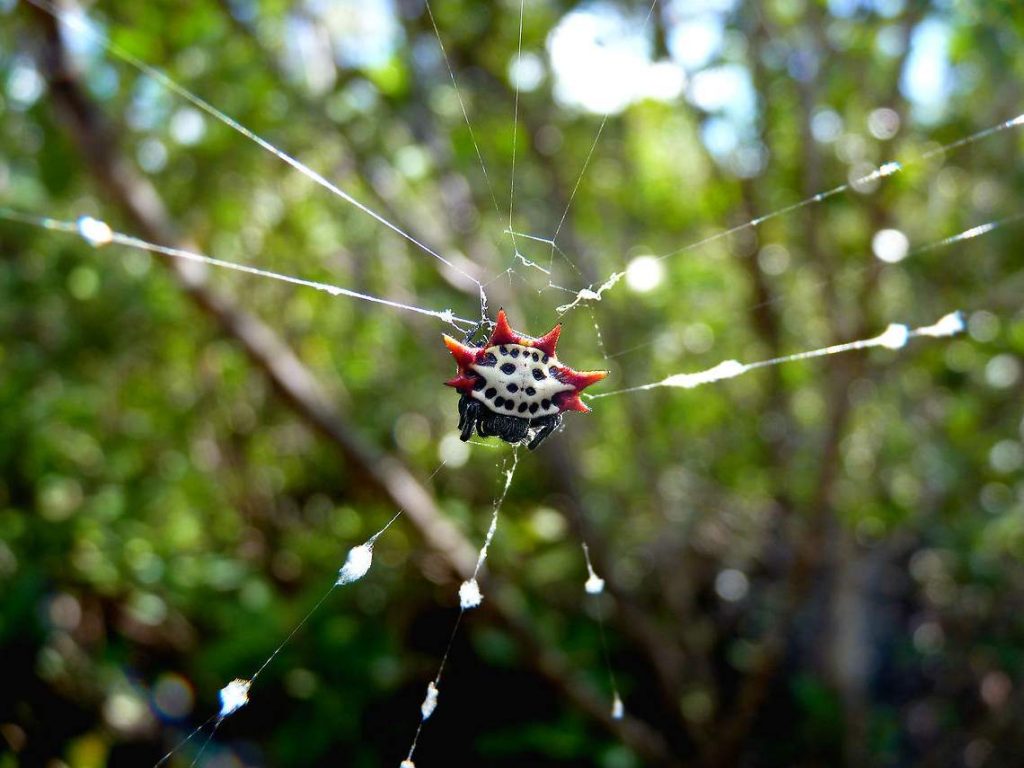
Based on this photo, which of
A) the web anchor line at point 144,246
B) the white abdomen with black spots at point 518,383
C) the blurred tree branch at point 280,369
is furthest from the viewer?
the blurred tree branch at point 280,369

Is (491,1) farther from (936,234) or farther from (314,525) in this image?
(314,525)

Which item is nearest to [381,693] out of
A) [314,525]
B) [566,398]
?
[314,525]

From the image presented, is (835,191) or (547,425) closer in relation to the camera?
(547,425)

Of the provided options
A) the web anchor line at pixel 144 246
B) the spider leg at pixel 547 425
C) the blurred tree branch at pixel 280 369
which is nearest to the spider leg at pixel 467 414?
the spider leg at pixel 547 425

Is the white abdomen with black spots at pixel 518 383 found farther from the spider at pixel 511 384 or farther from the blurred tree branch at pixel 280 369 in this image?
the blurred tree branch at pixel 280 369

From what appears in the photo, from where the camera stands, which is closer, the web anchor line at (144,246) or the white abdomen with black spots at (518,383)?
the white abdomen with black spots at (518,383)

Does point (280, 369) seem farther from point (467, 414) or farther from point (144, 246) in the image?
point (467, 414)

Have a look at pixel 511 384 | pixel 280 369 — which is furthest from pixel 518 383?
pixel 280 369
